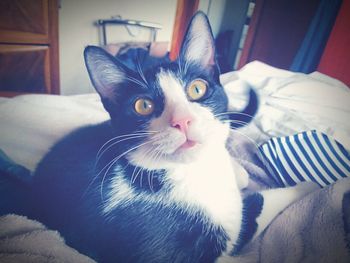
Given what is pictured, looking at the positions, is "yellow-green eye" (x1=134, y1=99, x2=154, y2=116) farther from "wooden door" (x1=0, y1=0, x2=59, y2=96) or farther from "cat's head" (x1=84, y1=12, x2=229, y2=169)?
"wooden door" (x1=0, y1=0, x2=59, y2=96)

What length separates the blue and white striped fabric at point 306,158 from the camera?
431 millimetres

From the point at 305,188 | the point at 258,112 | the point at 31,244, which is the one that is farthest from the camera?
the point at 258,112

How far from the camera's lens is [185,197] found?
37 cm

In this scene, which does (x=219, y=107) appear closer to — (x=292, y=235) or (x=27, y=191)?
(x=292, y=235)

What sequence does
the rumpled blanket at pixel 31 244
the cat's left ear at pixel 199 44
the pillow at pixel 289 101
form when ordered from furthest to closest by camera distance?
the pillow at pixel 289 101, the cat's left ear at pixel 199 44, the rumpled blanket at pixel 31 244

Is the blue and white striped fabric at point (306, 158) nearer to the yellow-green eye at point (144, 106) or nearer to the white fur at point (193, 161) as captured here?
the white fur at point (193, 161)

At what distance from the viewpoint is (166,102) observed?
0.36 meters

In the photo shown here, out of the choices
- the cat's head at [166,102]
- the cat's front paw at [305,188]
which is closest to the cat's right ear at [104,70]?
the cat's head at [166,102]

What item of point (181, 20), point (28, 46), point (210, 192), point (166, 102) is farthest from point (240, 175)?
point (28, 46)

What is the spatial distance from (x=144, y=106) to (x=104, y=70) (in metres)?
0.08

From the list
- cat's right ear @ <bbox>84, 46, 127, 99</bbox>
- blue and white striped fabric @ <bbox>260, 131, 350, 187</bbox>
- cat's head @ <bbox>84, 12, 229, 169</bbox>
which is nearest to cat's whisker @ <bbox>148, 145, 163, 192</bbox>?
cat's head @ <bbox>84, 12, 229, 169</bbox>

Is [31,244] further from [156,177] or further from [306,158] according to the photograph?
[306,158]

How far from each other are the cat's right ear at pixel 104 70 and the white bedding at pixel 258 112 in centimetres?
15

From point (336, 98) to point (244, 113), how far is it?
0.96 ft
